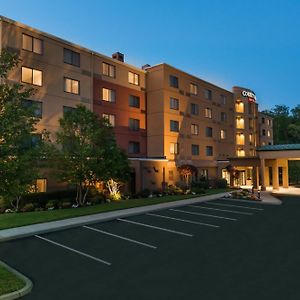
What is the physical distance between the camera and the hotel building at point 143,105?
28.0m

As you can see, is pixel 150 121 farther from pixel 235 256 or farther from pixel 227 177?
pixel 235 256

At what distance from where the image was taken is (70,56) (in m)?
31.0

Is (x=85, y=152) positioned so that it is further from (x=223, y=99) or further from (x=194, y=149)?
(x=223, y=99)

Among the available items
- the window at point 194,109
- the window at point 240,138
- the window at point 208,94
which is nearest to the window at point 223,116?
the window at point 208,94

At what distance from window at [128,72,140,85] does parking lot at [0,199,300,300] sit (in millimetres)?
23048

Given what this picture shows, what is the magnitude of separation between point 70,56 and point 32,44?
13.9 ft

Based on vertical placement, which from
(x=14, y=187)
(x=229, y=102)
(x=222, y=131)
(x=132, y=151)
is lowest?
(x=14, y=187)

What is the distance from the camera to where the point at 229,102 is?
50.9 m

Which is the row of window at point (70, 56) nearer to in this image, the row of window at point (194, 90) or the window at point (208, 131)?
the row of window at point (194, 90)

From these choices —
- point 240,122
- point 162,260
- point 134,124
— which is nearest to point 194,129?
point 134,124

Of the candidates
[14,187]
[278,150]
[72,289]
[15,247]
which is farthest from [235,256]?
[278,150]

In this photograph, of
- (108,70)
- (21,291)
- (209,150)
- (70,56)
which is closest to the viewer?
(21,291)

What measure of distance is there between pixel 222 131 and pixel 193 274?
4121 centimetres

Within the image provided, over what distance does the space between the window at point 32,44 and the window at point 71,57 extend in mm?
2808
